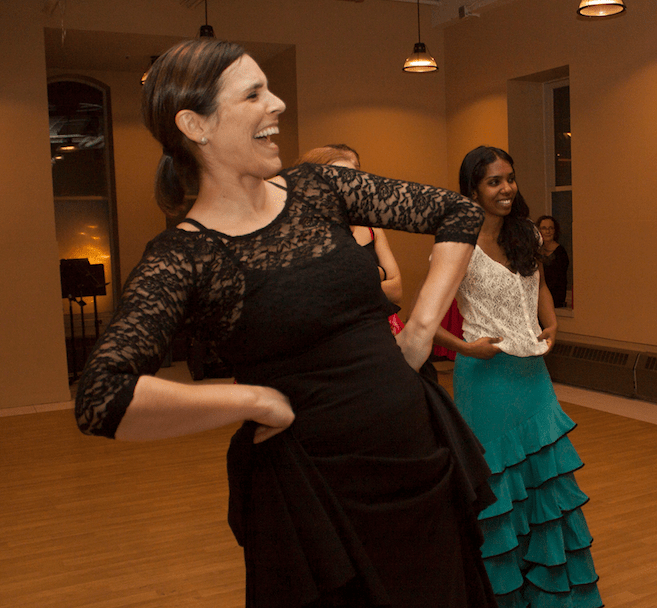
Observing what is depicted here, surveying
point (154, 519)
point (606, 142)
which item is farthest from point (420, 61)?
point (154, 519)

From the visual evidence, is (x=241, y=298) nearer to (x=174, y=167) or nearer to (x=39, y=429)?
(x=174, y=167)

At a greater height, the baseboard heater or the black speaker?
the black speaker

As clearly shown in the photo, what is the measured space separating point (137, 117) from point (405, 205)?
836 centimetres

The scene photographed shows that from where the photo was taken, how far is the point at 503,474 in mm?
2447

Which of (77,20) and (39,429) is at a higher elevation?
(77,20)

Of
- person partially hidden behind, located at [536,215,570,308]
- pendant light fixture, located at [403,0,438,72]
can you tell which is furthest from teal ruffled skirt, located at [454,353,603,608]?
pendant light fixture, located at [403,0,438,72]

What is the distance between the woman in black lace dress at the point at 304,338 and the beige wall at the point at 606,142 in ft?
17.4

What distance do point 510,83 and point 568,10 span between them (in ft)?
3.20

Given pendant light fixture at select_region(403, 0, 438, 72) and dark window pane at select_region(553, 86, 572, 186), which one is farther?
dark window pane at select_region(553, 86, 572, 186)

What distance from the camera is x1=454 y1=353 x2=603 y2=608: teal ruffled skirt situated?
2.40 meters

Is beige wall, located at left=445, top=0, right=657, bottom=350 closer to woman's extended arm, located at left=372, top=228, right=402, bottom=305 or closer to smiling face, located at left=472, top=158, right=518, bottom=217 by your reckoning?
woman's extended arm, located at left=372, top=228, right=402, bottom=305

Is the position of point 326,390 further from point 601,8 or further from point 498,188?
point 601,8

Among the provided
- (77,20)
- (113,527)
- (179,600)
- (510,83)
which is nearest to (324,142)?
(510,83)

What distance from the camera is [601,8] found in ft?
15.6
